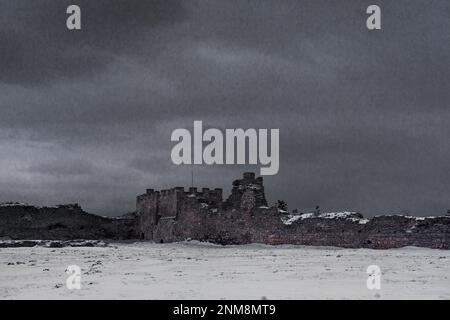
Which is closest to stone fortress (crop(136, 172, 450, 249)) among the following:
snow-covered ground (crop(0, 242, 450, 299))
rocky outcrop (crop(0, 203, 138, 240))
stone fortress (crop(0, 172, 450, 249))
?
stone fortress (crop(0, 172, 450, 249))

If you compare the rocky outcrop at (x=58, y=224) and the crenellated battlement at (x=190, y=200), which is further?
the rocky outcrop at (x=58, y=224)

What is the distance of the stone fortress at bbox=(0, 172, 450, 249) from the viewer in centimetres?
2061

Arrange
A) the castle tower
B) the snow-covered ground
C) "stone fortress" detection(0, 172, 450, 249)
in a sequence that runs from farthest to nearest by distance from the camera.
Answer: the castle tower < "stone fortress" detection(0, 172, 450, 249) < the snow-covered ground

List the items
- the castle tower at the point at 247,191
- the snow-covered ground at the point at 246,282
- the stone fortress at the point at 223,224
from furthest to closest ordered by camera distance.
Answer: the castle tower at the point at 247,191 → the stone fortress at the point at 223,224 → the snow-covered ground at the point at 246,282

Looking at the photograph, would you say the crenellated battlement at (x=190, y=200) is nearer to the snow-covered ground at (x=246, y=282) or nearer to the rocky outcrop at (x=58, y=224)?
the rocky outcrop at (x=58, y=224)

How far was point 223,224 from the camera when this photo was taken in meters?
28.5

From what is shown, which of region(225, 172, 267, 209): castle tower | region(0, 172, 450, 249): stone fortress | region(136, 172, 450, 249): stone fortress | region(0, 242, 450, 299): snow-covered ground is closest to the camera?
region(0, 242, 450, 299): snow-covered ground

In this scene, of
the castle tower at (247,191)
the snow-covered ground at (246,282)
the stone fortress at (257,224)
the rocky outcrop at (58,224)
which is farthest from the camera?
the rocky outcrop at (58,224)

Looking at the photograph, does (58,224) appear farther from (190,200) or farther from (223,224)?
(223,224)

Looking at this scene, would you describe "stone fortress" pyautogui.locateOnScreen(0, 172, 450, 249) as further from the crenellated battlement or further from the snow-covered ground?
the snow-covered ground

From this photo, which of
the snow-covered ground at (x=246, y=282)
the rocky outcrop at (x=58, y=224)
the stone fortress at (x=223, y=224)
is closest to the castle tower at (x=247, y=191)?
the stone fortress at (x=223, y=224)

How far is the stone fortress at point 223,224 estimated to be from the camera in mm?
20609

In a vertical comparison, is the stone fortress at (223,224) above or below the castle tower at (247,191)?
below

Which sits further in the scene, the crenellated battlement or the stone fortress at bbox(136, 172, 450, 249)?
the crenellated battlement
